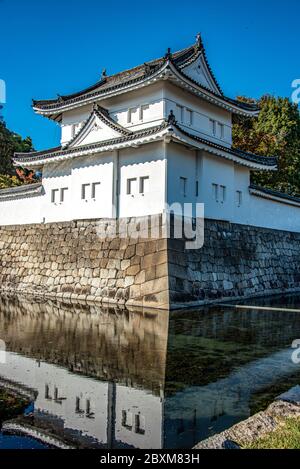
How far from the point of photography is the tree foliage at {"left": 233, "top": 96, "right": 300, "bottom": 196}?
2364cm

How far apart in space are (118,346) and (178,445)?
3.73 metres

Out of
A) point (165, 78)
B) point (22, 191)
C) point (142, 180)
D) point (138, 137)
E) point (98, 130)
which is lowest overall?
point (142, 180)

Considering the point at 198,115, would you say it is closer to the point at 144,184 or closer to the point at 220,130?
the point at 220,130

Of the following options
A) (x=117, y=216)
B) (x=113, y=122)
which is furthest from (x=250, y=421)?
(x=113, y=122)

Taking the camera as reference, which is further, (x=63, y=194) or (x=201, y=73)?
(x=63, y=194)

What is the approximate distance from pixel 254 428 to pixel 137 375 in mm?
2285

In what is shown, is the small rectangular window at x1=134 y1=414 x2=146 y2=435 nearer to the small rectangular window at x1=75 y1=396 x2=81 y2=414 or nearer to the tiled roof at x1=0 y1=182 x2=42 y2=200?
the small rectangular window at x1=75 y1=396 x2=81 y2=414

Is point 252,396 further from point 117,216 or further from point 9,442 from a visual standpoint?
point 117,216

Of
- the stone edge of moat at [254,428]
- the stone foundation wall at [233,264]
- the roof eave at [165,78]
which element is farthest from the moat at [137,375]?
the roof eave at [165,78]

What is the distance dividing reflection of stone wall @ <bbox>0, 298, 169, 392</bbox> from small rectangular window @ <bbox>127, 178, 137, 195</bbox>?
3905 mm

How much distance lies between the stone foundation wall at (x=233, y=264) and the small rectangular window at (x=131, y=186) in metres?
2.14

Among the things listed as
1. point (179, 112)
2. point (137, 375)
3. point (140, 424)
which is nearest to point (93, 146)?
point (179, 112)

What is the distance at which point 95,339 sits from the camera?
762 centimetres

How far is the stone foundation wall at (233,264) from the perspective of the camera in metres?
12.5
